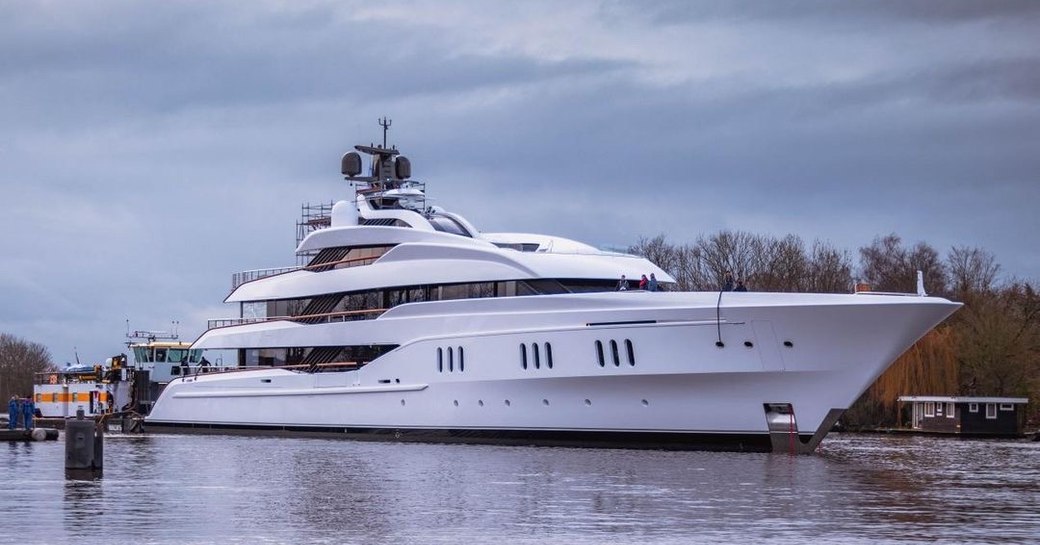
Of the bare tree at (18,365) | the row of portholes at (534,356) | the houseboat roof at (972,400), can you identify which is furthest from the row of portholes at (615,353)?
the bare tree at (18,365)

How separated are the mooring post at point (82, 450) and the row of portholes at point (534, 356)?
39.8 feet

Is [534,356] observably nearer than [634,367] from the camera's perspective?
No

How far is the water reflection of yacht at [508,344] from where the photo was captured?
33531 millimetres

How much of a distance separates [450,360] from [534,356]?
3.62 meters

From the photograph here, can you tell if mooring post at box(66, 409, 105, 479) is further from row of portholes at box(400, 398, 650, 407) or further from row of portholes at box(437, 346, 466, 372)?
row of portholes at box(437, 346, 466, 372)

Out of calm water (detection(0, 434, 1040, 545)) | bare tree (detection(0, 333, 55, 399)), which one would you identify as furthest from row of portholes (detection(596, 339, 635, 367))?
bare tree (detection(0, 333, 55, 399))

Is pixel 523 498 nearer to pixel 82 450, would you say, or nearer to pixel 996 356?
pixel 82 450

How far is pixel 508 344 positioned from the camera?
1473 inches

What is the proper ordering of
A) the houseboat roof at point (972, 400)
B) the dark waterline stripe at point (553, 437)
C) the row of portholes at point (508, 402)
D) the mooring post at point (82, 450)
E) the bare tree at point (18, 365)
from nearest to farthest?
the mooring post at point (82, 450) < the dark waterline stripe at point (553, 437) < the row of portholes at point (508, 402) < the houseboat roof at point (972, 400) < the bare tree at point (18, 365)

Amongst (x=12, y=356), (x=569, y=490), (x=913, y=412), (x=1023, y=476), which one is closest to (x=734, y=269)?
(x=913, y=412)

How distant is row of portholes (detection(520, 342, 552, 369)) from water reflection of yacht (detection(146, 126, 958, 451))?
0.05 metres

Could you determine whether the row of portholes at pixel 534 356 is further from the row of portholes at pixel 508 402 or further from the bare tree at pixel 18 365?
the bare tree at pixel 18 365

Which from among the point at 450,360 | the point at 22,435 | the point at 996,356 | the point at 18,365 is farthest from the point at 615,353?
the point at 18,365

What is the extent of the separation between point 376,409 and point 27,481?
17.3 metres
